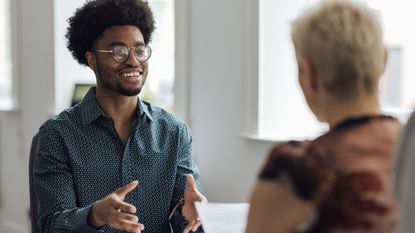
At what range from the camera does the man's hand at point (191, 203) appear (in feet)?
6.50

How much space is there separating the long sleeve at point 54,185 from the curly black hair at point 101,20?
32cm

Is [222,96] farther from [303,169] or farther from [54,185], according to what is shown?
[303,169]

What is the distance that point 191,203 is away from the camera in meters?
2.00

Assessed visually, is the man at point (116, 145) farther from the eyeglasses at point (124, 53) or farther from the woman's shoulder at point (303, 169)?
the woman's shoulder at point (303, 169)

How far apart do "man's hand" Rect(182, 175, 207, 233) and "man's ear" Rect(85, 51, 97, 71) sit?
1.60 ft

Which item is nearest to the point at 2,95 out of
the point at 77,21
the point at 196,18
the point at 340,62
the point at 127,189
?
the point at 196,18

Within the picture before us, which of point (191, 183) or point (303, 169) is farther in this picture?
point (191, 183)

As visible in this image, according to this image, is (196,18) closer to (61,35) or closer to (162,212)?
(61,35)

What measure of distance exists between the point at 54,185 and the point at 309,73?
1114 mm

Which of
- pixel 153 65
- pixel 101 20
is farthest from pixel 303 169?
pixel 153 65

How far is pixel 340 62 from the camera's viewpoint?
42.6 inches

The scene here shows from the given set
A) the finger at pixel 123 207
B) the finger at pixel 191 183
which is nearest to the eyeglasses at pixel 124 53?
the finger at pixel 191 183

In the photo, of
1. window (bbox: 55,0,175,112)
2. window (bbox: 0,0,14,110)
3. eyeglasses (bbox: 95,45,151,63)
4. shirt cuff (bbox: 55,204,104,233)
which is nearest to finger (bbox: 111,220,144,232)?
shirt cuff (bbox: 55,204,104,233)

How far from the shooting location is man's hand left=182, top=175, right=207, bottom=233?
6.50 feet
